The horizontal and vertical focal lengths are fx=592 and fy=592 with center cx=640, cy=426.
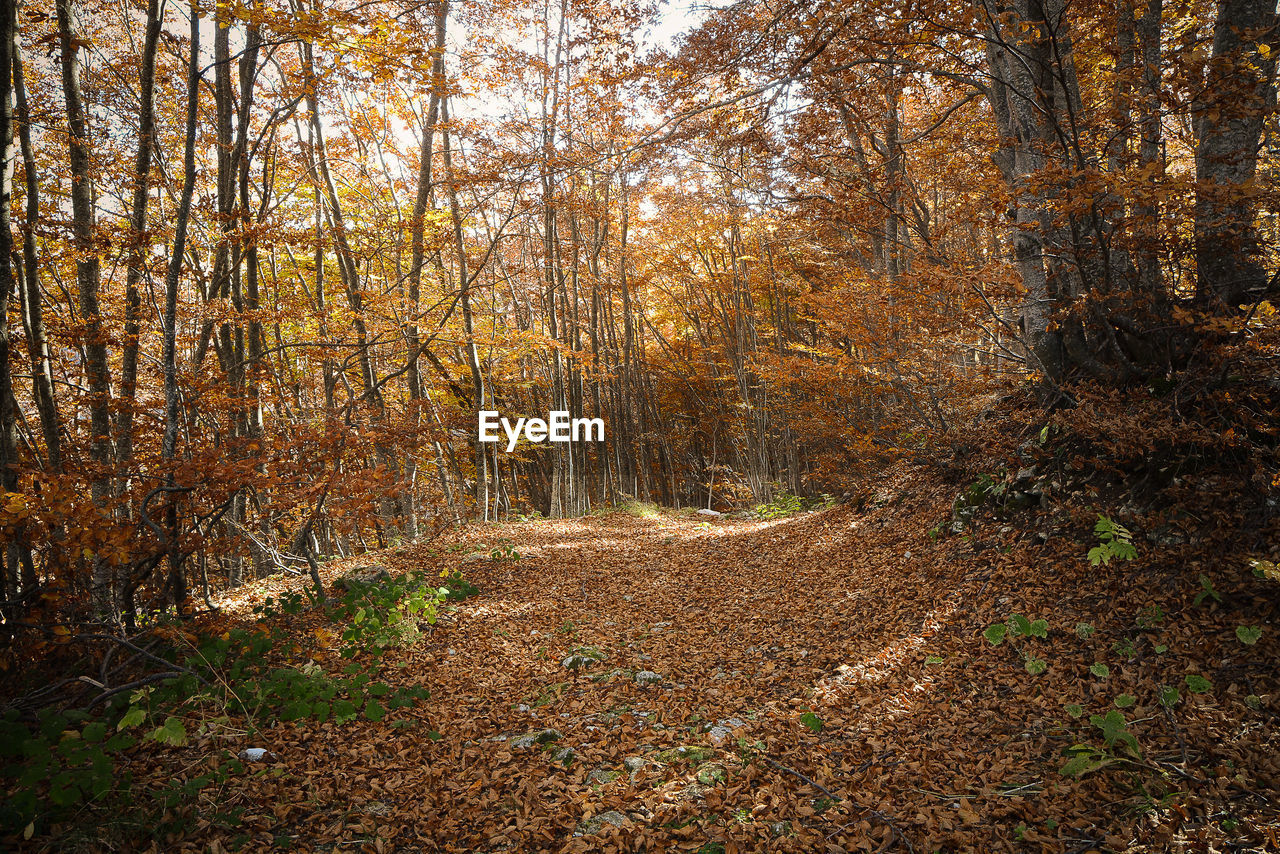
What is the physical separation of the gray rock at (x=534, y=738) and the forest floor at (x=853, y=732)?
0.7 inches

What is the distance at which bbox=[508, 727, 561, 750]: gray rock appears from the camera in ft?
12.4

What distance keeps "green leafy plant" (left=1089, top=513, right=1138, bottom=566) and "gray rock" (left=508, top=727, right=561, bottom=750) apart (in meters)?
3.74

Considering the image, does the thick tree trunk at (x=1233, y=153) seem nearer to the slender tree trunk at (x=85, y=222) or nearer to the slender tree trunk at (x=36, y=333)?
the slender tree trunk at (x=36, y=333)

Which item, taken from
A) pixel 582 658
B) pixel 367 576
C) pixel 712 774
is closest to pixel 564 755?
pixel 712 774

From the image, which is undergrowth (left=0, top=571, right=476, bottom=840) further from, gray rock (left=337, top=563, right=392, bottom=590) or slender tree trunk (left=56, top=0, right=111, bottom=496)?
slender tree trunk (left=56, top=0, right=111, bottom=496)

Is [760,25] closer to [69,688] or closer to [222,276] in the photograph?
[222,276]

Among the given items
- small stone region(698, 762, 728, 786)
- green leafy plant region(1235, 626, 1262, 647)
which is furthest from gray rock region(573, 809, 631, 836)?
green leafy plant region(1235, 626, 1262, 647)

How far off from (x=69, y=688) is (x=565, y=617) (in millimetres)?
3842

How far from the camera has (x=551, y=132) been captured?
1260 centimetres

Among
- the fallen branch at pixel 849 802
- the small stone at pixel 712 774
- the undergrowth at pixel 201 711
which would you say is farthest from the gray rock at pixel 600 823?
the undergrowth at pixel 201 711

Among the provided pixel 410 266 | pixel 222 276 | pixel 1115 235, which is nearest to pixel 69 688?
pixel 222 276

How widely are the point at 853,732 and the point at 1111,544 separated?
218cm

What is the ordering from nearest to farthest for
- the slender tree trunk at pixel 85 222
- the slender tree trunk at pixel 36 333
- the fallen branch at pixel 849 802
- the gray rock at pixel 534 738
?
the fallen branch at pixel 849 802
the gray rock at pixel 534 738
the slender tree trunk at pixel 36 333
the slender tree trunk at pixel 85 222

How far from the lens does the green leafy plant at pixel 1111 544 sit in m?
3.87
